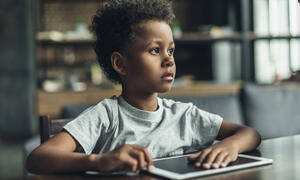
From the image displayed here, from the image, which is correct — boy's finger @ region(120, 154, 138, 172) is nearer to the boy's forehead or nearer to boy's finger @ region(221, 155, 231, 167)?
boy's finger @ region(221, 155, 231, 167)

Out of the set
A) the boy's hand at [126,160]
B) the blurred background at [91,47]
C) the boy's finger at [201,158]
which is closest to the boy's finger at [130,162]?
the boy's hand at [126,160]

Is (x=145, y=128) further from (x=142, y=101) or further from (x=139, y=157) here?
(x=139, y=157)

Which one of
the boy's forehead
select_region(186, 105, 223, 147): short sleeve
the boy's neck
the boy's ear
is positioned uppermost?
the boy's forehead

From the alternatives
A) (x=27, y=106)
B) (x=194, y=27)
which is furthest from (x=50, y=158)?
(x=194, y=27)

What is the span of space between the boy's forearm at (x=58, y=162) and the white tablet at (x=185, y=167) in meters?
0.12

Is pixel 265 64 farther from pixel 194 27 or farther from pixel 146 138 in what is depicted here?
pixel 146 138

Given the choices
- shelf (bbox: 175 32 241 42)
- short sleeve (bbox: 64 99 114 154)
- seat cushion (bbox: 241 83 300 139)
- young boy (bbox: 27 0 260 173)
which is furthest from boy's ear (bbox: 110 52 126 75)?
shelf (bbox: 175 32 241 42)

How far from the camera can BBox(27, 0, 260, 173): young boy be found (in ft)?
2.93

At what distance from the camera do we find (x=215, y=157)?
78 cm

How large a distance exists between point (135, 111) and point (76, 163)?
0.93 feet

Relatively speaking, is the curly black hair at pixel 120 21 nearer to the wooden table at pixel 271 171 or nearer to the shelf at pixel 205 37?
the wooden table at pixel 271 171

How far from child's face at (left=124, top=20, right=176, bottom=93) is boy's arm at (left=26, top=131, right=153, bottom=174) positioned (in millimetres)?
228

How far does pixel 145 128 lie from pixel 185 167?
25 cm

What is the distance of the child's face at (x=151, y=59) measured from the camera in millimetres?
932
